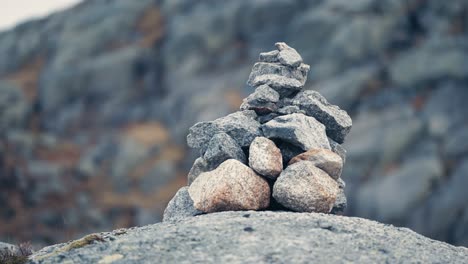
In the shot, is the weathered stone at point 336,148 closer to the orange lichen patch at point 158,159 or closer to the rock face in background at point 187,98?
the rock face in background at point 187,98

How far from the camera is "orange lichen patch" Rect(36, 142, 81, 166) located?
251 ft

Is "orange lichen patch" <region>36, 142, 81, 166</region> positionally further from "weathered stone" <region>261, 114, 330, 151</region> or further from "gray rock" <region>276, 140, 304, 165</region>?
"weathered stone" <region>261, 114, 330, 151</region>

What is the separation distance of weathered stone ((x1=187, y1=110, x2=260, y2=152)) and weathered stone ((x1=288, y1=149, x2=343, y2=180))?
1.83m

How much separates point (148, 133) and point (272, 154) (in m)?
59.7

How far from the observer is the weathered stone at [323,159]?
18953 millimetres

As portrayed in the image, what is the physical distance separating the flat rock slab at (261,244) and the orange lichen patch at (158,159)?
54.2m

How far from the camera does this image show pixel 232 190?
17.9 metres

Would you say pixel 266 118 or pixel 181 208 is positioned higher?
pixel 266 118

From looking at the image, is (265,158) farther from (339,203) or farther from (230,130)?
(339,203)

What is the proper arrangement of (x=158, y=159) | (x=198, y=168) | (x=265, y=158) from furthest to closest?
(x=158, y=159), (x=198, y=168), (x=265, y=158)

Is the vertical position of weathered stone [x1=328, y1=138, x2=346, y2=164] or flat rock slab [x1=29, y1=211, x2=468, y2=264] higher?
weathered stone [x1=328, y1=138, x2=346, y2=164]

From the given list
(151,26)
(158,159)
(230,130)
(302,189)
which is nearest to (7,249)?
(230,130)

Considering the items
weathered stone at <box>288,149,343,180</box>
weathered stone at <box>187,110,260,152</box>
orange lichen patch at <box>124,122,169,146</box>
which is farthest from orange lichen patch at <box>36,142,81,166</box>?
weathered stone at <box>288,149,343,180</box>

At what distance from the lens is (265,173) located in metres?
18.5
